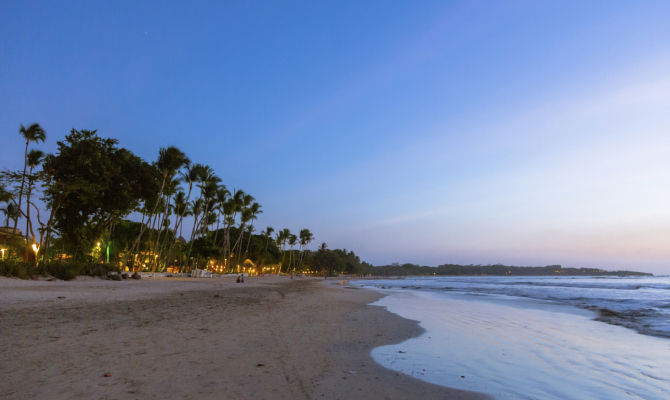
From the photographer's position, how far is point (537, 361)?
6.71m

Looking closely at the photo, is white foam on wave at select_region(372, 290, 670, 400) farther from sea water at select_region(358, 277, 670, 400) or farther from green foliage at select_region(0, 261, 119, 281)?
green foliage at select_region(0, 261, 119, 281)

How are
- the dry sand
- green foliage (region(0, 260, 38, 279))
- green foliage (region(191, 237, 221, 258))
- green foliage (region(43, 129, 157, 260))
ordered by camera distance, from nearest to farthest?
the dry sand → green foliage (region(0, 260, 38, 279)) → green foliage (region(43, 129, 157, 260)) → green foliage (region(191, 237, 221, 258))

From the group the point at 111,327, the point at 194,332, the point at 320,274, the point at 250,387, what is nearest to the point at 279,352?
the point at 250,387

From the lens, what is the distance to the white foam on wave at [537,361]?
5074 mm

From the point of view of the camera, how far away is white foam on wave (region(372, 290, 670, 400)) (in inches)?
200

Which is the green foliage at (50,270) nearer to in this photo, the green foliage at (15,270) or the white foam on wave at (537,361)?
the green foliage at (15,270)

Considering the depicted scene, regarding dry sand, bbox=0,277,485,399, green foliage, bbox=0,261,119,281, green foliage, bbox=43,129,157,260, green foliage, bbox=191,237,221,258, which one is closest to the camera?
A: dry sand, bbox=0,277,485,399

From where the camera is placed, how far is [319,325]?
9.87 meters

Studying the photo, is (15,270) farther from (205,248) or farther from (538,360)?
(205,248)

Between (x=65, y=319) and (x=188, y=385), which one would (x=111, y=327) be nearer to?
(x=65, y=319)

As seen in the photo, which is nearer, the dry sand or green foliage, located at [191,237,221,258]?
the dry sand

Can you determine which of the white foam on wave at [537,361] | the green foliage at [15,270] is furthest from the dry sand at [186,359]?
the green foliage at [15,270]

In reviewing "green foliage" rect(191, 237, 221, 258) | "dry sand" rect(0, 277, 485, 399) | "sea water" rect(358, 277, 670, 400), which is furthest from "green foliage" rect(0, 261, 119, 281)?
"green foliage" rect(191, 237, 221, 258)

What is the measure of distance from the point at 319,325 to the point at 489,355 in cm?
476
